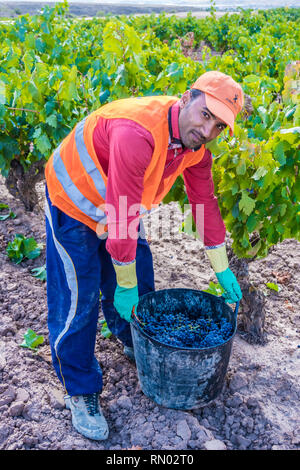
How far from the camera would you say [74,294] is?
7.37ft

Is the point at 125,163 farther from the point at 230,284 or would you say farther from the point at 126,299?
the point at 230,284

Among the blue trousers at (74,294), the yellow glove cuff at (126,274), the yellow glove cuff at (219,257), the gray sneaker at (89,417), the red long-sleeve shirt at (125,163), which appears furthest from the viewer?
the yellow glove cuff at (219,257)

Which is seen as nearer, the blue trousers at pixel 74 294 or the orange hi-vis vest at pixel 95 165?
the orange hi-vis vest at pixel 95 165

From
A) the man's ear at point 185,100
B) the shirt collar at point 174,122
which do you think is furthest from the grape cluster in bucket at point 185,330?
the man's ear at point 185,100

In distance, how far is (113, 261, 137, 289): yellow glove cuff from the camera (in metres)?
2.01

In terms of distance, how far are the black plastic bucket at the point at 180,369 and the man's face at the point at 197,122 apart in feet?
3.13

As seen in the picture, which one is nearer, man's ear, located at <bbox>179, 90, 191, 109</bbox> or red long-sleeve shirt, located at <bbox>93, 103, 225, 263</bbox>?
red long-sleeve shirt, located at <bbox>93, 103, 225, 263</bbox>

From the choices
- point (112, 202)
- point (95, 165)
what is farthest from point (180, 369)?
point (95, 165)

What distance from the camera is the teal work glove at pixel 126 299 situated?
6.89 ft

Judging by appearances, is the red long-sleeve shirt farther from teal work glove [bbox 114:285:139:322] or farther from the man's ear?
teal work glove [bbox 114:285:139:322]

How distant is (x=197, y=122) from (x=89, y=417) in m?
1.56

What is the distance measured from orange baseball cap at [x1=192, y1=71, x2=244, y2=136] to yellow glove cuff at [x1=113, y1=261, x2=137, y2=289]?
740 millimetres

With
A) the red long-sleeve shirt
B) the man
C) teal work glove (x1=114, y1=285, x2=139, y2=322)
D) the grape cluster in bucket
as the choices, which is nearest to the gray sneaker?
the man

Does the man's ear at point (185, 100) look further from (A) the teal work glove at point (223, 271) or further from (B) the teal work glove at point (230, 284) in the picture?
(B) the teal work glove at point (230, 284)
